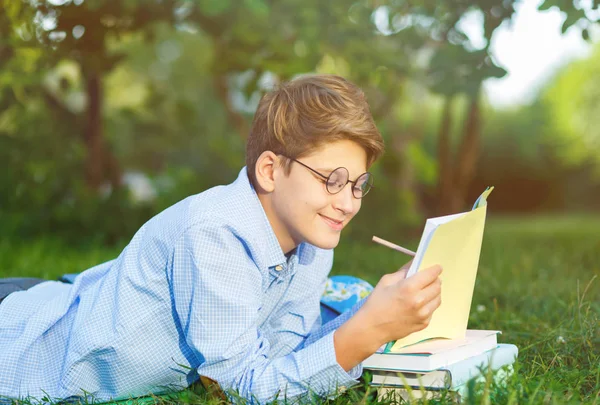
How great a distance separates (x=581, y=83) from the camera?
41.9 feet

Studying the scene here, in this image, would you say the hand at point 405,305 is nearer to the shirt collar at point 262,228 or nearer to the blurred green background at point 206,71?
the shirt collar at point 262,228

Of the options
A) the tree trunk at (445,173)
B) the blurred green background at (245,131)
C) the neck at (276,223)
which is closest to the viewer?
the neck at (276,223)

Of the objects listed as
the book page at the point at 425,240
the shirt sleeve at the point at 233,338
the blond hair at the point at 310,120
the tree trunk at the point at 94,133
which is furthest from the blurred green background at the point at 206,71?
the shirt sleeve at the point at 233,338

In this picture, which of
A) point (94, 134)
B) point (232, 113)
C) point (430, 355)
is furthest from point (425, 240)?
point (232, 113)

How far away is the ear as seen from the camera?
1896 mm

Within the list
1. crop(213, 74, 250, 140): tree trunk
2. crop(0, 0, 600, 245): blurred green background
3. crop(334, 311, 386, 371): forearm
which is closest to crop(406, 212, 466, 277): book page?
crop(334, 311, 386, 371): forearm

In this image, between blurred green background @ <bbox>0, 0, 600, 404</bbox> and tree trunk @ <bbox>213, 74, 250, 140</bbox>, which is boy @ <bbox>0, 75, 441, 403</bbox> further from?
tree trunk @ <bbox>213, 74, 250, 140</bbox>

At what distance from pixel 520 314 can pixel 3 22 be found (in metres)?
3.69

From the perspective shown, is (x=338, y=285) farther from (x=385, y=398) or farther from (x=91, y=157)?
(x=91, y=157)

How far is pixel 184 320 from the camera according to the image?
1.82 m

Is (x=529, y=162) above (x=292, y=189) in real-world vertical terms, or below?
below

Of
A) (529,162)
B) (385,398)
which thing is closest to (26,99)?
(385,398)

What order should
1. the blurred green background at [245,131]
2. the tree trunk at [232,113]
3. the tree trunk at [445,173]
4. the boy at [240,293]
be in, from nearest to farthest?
the boy at [240,293], the blurred green background at [245,131], the tree trunk at [232,113], the tree trunk at [445,173]

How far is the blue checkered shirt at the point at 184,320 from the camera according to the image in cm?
172
